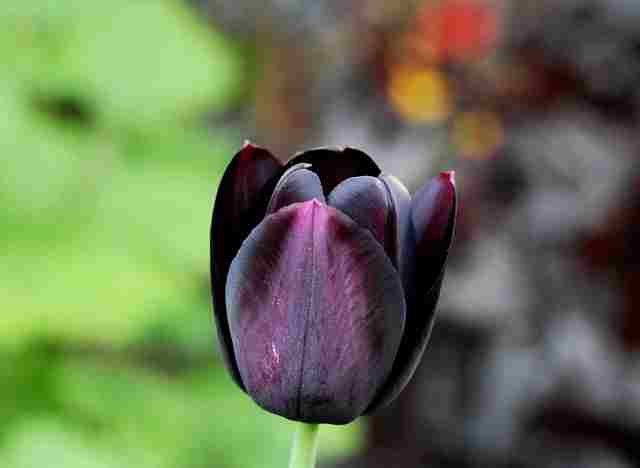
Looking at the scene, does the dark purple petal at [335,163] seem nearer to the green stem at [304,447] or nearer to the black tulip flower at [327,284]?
the black tulip flower at [327,284]

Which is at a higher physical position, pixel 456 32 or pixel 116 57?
pixel 456 32

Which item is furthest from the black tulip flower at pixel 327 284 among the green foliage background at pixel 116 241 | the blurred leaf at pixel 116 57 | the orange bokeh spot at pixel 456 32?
the orange bokeh spot at pixel 456 32

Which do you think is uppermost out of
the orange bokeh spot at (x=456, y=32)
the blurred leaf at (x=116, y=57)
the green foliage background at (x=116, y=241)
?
the orange bokeh spot at (x=456, y=32)

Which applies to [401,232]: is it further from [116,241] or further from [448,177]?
[116,241]

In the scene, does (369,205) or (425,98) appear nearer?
A: (369,205)

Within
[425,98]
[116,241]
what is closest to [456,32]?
[425,98]

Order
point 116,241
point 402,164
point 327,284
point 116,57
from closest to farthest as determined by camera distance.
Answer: point 327,284 → point 116,241 → point 116,57 → point 402,164

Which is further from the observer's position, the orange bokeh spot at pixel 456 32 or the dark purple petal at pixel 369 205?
the orange bokeh spot at pixel 456 32
